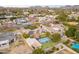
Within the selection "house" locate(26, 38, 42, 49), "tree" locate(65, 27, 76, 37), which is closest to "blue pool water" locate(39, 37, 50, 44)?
"house" locate(26, 38, 42, 49)

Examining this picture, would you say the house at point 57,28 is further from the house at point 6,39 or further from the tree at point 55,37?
the house at point 6,39

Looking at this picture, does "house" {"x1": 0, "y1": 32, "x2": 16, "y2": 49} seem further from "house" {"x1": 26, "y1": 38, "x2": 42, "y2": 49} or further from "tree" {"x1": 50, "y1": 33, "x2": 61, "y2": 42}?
"tree" {"x1": 50, "y1": 33, "x2": 61, "y2": 42}

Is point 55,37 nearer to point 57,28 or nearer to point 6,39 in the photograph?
point 57,28

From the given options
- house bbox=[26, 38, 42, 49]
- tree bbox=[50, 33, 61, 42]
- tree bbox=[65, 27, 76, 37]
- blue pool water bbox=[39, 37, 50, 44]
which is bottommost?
house bbox=[26, 38, 42, 49]

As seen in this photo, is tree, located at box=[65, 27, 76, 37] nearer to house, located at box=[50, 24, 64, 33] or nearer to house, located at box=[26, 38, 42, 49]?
house, located at box=[50, 24, 64, 33]

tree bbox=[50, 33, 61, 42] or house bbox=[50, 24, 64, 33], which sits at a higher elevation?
house bbox=[50, 24, 64, 33]
